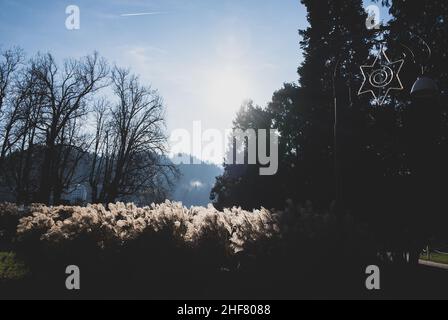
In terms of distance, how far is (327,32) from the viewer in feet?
79.3

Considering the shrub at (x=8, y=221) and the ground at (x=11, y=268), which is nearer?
the ground at (x=11, y=268)

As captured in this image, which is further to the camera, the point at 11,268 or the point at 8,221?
the point at 8,221

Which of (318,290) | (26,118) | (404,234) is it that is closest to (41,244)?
(318,290)

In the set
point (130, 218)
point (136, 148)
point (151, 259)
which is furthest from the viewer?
point (136, 148)

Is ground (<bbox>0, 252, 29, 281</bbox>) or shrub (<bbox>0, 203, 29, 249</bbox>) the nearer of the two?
ground (<bbox>0, 252, 29, 281</bbox>)

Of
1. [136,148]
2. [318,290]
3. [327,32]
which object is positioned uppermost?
[327,32]

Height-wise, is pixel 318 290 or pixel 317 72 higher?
pixel 317 72

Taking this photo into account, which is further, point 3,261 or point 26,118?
point 26,118
